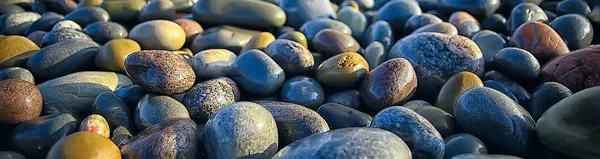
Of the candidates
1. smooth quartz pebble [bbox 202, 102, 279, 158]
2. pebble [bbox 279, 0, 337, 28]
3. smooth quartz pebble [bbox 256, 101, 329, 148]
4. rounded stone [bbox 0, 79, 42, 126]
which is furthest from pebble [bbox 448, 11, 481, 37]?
rounded stone [bbox 0, 79, 42, 126]

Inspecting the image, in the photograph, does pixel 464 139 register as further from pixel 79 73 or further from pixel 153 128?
pixel 79 73

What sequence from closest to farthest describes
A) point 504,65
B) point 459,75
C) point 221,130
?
point 221,130
point 459,75
point 504,65

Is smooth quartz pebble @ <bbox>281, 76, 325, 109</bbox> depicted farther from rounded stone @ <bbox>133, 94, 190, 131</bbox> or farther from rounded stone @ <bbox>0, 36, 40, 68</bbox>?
rounded stone @ <bbox>0, 36, 40, 68</bbox>

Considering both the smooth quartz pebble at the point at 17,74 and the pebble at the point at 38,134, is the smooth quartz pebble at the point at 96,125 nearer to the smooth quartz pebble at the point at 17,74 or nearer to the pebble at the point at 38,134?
the pebble at the point at 38,134

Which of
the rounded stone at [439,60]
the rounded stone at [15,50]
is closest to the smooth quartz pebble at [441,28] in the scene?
the rounded stone at [439,60]

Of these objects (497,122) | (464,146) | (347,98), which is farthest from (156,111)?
(497,122)

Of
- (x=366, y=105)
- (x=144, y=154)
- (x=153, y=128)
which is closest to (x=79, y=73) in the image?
(x=153, y=128)
